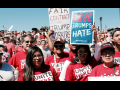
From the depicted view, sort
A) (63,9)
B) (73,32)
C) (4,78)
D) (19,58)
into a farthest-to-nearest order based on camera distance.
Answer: (63,9)
(19,58)
(73,32)
(4,78)

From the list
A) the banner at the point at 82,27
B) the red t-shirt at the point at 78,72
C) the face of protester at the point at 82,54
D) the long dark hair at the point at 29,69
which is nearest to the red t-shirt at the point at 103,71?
the red t-shirt at the point at 78,72

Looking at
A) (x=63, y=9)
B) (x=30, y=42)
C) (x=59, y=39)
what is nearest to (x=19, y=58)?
(x=30, y=42)

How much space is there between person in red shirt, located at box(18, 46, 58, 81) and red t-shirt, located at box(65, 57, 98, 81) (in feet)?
1.09

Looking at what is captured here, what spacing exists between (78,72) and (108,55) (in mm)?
734

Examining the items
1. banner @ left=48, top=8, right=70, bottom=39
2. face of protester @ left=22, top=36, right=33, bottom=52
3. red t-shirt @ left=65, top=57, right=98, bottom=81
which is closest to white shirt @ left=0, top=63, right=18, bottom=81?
face of protester @ left=22, top=36, right=33, bottom=52

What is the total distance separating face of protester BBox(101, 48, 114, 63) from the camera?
245 cm

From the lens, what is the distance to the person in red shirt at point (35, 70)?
2404 mm

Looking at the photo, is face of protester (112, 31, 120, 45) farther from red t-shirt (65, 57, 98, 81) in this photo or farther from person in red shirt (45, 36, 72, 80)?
person in red shirt (45, 36, 72, 80)

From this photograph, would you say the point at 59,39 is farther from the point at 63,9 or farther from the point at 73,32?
the point at 63,9

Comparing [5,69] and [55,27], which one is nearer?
[5,69]

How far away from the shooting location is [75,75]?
8.82ft

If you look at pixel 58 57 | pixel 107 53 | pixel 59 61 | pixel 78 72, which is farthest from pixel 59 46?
pixel 107 53

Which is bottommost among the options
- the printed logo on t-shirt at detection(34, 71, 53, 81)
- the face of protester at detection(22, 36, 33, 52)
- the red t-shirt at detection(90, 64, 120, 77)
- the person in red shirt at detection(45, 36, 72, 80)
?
the printed logo on t-shirt at detection(34, 71, 53, 81)
